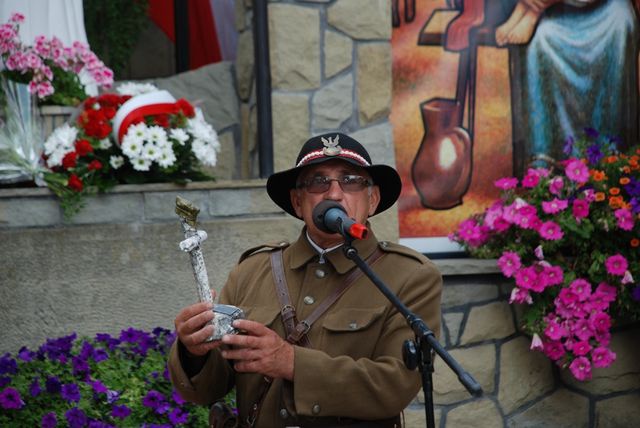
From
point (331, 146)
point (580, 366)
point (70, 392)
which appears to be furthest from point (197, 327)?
point (580, 366)

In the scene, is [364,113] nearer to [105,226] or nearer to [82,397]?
[105,226]

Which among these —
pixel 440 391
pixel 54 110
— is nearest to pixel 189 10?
pixel 54 110

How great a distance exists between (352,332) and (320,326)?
0.32 ft

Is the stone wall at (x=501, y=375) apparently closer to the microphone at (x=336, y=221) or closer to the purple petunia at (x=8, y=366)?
the purple petunia at (x=8, y=366)

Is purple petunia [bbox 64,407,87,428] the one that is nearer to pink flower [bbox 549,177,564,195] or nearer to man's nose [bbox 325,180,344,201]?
man's nose [bbox 325,180,344,201]

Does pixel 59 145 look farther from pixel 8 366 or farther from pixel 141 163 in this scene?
pixel 8 366

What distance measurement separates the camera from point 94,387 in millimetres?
4562

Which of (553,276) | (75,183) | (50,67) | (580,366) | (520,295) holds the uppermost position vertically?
(50,67)

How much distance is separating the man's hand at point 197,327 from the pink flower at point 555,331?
Answer: 9.86ft

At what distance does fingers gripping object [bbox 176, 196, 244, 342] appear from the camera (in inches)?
116

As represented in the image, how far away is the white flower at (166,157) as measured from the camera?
5.37 metres

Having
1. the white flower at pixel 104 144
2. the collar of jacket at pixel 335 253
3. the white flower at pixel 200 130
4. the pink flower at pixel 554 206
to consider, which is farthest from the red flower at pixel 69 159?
the pink flower at pixel 554 206

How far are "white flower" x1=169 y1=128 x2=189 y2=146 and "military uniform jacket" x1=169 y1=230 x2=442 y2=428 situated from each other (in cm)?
202

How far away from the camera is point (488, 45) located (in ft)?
20.6
